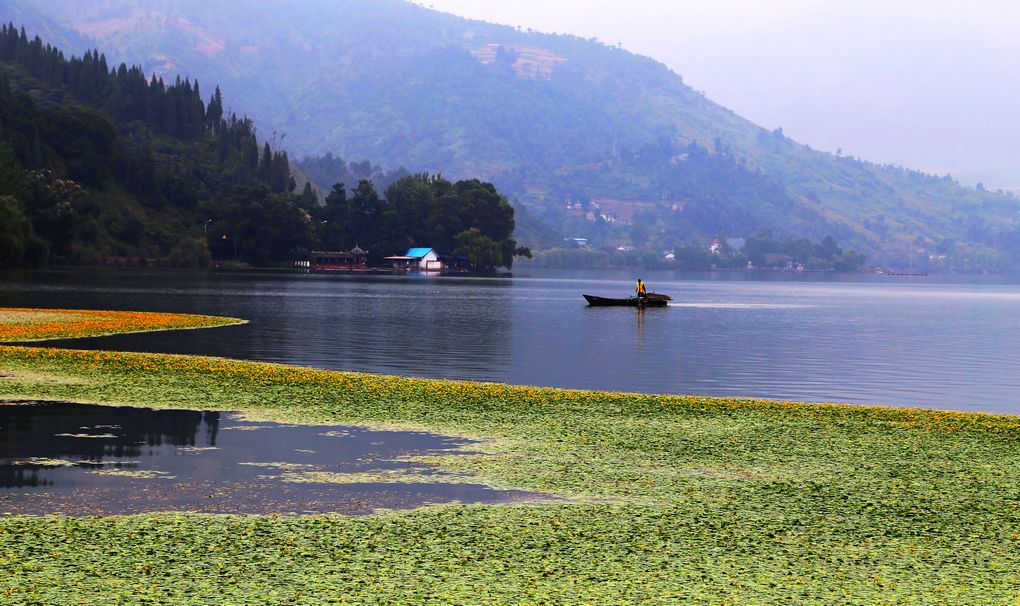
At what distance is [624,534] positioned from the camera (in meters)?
20.1

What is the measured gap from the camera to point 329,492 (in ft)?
76.1

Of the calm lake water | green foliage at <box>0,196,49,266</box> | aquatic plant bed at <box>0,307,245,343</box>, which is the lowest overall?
the calm lake water

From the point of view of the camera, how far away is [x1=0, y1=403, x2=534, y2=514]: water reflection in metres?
22.0

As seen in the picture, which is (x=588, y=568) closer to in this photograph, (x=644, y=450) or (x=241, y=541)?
(x=241, y=541)

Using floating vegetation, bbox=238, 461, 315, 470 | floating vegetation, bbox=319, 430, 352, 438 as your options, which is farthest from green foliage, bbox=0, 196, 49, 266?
floating vegetation, bbox=238, 461, 315, 470

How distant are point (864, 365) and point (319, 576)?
55.4m

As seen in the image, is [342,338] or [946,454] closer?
[946,454]

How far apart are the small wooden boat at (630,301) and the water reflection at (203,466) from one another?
109 meters

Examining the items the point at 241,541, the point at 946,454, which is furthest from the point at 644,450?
the point at 241,541

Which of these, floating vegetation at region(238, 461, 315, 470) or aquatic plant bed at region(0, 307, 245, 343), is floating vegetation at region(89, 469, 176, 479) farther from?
aquatic plant bed at region(0, 307, 245, 343)

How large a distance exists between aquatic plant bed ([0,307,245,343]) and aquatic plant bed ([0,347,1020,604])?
3485cm

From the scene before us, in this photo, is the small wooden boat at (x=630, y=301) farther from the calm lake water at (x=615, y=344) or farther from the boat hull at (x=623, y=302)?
the calm lake water at (x=615, y=344)

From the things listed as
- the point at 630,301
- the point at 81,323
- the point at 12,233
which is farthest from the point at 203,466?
the point at 12,233

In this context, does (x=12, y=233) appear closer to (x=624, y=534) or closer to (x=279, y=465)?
(x=279, y=465)
